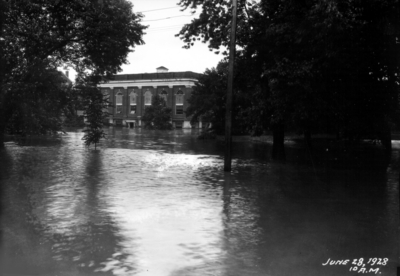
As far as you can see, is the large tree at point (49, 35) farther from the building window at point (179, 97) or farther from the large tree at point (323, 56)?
the building window at point (179, 97)

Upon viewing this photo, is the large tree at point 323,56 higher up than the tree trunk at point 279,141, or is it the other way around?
the large tree at point 323,56

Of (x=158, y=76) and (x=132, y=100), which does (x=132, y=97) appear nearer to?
(x=132, y=100)

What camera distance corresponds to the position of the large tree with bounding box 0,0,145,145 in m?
19.5

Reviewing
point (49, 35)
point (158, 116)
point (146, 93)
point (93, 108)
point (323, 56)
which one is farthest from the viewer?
point (146, 93)

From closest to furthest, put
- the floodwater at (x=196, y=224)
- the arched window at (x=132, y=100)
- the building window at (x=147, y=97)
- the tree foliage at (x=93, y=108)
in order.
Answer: the floodwater at (x=196, y=224) < the tree foliage at (x=93, y=108) < the building window at (x=147, y=97) < the arched window at (x=132, y=100)

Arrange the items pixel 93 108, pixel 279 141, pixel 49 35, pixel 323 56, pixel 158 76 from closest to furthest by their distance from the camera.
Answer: pixel 323 56
pixel 279 141
pixel 49 35
pixel 93 108
pixel 158 76

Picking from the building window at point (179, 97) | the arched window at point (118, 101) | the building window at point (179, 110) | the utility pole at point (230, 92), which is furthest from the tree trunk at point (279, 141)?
the arched window at point (118, 101)

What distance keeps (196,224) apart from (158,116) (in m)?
71.3

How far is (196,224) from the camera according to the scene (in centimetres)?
742

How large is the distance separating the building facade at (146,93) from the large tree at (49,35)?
63575mm

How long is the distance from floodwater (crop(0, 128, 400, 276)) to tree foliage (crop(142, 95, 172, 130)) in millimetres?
64090

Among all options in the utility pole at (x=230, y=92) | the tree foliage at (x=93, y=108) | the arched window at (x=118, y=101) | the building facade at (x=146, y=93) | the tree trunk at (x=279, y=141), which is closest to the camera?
the utility pole at (x=230, y=92)

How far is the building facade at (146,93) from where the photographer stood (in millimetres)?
90062

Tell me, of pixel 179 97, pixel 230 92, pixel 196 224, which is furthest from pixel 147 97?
pixel 196 224
